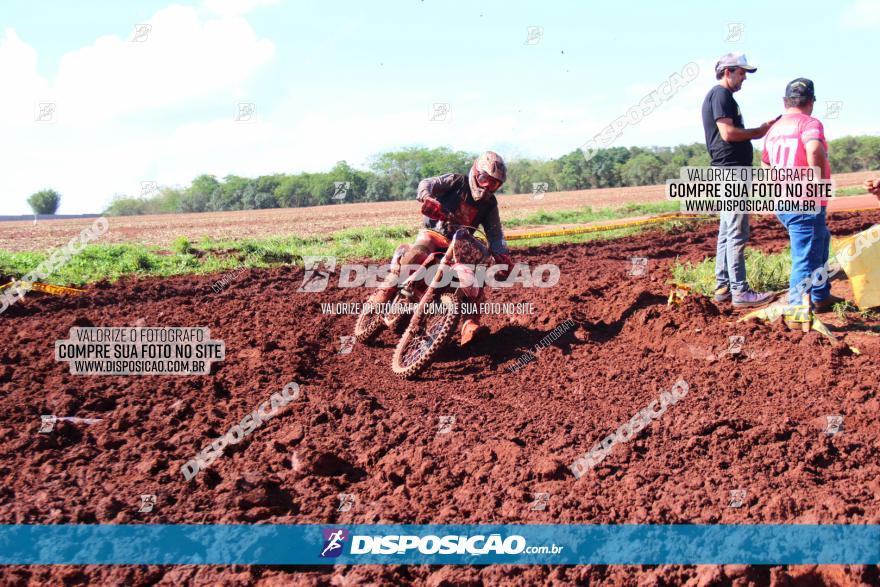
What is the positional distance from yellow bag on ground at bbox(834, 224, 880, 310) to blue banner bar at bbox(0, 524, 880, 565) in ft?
13.8

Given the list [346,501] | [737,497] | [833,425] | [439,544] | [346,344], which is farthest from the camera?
[346,344]

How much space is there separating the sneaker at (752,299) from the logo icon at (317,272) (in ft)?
20.4

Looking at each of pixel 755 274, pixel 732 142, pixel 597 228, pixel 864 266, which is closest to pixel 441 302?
pixel 732 142

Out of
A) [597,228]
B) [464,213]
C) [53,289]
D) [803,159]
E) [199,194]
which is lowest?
[53,289]

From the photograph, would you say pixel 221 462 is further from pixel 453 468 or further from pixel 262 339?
pixel 262 339

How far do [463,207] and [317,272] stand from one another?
558cm

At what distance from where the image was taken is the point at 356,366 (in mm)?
7348

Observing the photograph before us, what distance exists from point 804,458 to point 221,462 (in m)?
3.77

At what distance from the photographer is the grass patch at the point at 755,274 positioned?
7879mm

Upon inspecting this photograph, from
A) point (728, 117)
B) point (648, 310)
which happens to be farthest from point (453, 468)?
point (728, 117)

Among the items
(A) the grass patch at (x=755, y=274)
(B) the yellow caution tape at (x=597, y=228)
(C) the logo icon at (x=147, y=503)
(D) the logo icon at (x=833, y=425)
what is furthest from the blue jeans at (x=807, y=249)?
(B) the yellow caution tape at (x=597, y=228)

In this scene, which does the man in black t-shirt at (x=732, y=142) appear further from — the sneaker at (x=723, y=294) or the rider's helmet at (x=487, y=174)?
the rider's helmet at (x=487, y=174)

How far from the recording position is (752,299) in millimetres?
7203

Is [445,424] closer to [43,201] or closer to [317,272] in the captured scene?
[317,272]
